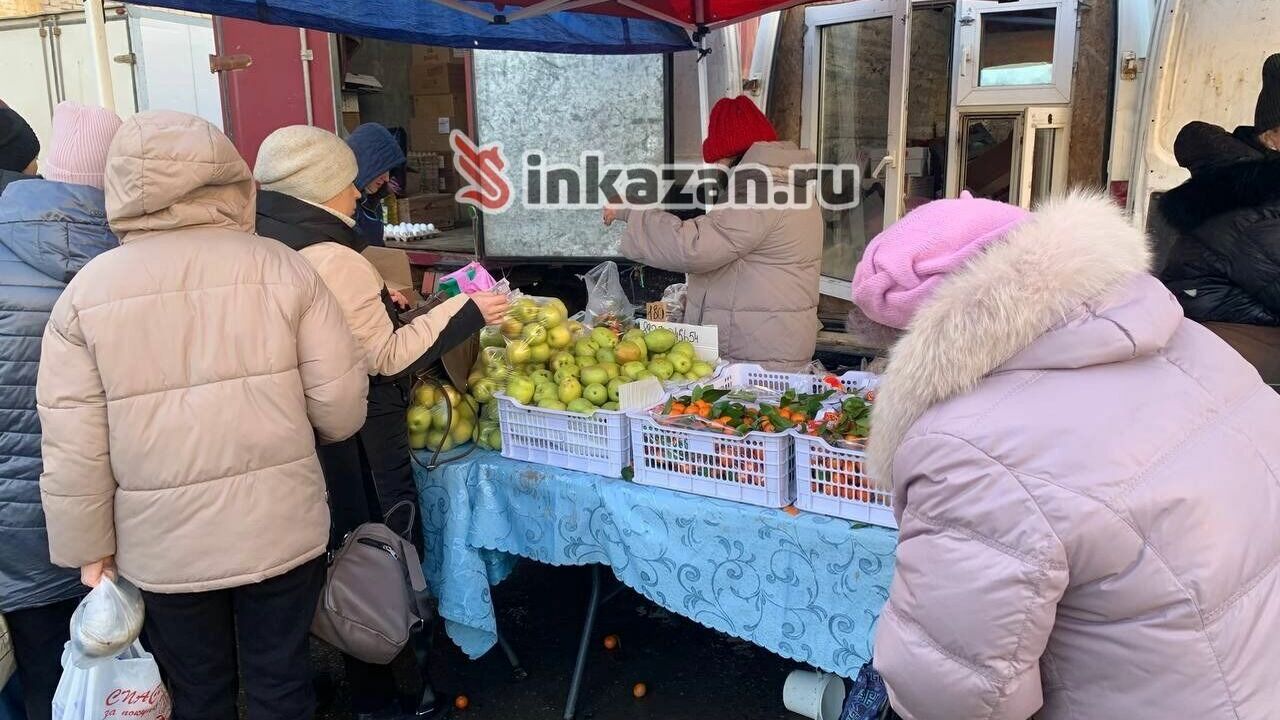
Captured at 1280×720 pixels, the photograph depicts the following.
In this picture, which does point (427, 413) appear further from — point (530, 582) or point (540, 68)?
point (540, 68)

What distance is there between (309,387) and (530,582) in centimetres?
199

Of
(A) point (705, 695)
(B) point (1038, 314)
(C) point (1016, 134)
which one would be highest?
(C) point (1016, 134)

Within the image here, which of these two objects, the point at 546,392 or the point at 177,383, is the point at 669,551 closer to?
the point at 546,392

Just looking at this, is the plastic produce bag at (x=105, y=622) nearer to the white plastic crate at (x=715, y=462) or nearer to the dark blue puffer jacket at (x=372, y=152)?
the white plastic crate at (x=715, y=462)

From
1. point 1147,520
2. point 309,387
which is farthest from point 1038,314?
point 309,387

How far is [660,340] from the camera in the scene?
303 cm

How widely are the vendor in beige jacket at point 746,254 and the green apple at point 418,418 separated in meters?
1.00

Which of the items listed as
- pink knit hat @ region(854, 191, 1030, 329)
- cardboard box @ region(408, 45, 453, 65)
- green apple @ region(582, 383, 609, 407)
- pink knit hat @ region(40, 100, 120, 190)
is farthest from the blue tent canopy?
cardboard box @ region(408, 45, 453, 65)

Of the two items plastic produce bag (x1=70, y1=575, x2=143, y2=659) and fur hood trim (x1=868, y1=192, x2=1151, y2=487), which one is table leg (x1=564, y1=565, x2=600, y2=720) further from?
fur hood trim (x1=868, y1=192, x2=1151, y2=487)

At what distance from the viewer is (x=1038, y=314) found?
1.16 metres

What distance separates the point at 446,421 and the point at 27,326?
1.12m

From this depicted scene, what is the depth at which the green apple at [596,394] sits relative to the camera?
2686 millimetres

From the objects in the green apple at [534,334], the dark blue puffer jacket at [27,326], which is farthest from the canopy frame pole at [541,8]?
the dark blue puffer jacket at [27,326]
